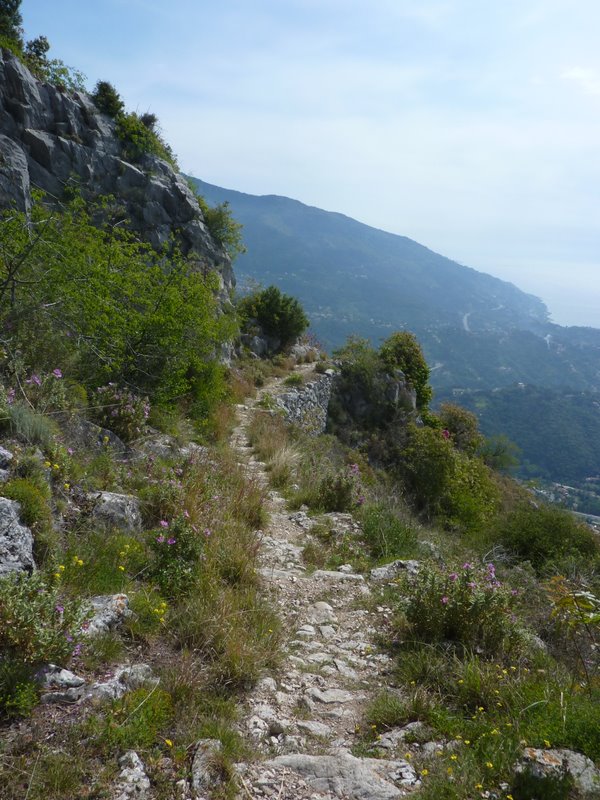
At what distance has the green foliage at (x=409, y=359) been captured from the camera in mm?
26016

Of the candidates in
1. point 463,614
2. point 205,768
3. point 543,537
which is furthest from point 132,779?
point 543,537

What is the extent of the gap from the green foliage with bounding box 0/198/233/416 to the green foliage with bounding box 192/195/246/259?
527 inches

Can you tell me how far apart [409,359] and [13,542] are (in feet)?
82.9

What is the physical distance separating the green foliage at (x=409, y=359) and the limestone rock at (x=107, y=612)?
2331 cm

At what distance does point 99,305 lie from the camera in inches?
240

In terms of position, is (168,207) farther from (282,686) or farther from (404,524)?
(282,686)

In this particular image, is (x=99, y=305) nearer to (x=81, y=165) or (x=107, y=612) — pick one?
(x=107, y=612)

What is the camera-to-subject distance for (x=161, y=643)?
3238 mm

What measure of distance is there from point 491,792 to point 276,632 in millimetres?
1796

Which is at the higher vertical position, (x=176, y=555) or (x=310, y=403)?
(x=176, y=555)

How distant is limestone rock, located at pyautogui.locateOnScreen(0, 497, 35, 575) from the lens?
9.41ft

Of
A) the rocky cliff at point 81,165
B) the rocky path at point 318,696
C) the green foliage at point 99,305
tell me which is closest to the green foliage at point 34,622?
the rocky path at point 318,696

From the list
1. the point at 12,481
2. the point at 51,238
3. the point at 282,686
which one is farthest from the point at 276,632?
the point at 51,238

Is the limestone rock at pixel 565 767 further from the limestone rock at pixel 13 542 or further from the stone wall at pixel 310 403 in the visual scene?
the stone wall at pixel 310 403
